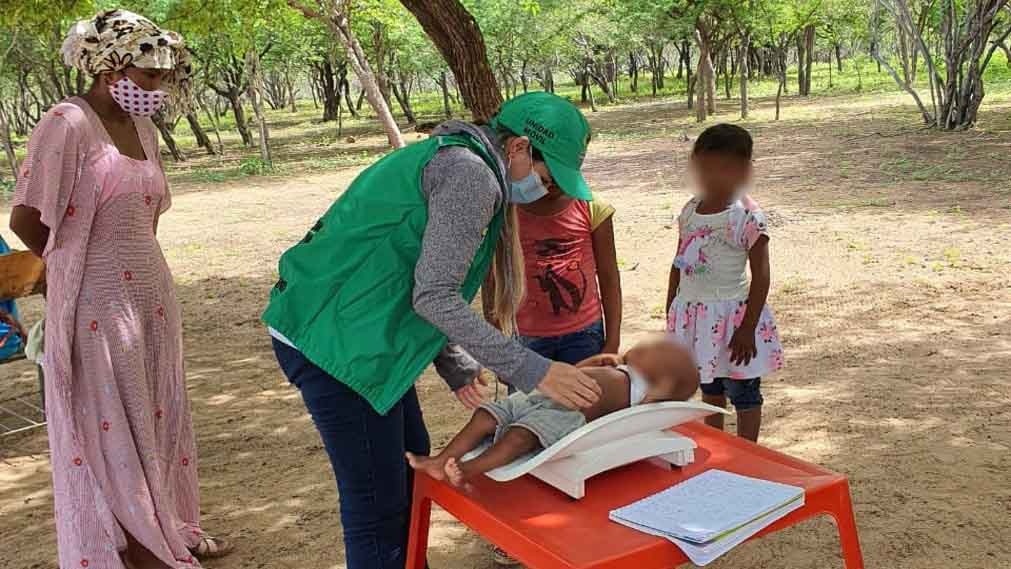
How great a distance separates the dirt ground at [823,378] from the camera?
3.39 metres

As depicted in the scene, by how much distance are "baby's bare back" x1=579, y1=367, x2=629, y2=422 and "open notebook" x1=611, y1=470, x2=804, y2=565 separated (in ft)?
0.89

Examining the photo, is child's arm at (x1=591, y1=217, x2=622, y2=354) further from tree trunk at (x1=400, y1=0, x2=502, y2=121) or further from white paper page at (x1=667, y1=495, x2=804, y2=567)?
tree trunk at (x1=400, y1=0, x2=502, y2=121)

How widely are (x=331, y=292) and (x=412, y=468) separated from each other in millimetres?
585

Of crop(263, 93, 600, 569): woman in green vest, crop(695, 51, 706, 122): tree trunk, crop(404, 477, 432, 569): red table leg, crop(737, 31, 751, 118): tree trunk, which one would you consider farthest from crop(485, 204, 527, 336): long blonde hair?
crop(695, 51, 706, 122): tree trunk

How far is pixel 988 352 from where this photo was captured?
16.6ft

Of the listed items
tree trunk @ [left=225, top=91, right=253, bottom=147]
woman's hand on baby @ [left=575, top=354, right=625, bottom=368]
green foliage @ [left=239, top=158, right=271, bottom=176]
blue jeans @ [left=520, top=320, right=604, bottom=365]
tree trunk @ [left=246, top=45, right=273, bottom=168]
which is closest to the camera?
woman's hand on baby @ [left=575, top=354, right=625, bottom=368]

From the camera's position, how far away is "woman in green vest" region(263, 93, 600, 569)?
1868 millimetres

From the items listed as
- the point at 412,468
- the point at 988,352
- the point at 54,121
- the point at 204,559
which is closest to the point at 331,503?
the point at 204,559

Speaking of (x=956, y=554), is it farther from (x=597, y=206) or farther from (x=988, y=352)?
(x=988, y=352)

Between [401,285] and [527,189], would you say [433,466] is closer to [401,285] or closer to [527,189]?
[401,285]

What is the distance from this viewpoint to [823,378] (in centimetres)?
491

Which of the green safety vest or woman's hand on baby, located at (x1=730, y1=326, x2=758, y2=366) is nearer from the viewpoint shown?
the green safety vest

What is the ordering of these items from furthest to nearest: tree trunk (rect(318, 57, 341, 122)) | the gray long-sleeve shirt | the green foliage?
tree trunk (rect(318, 57, 341, 122))
the green foliage
the gray long-sleeve shirt

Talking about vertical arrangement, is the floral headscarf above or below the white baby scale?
above
